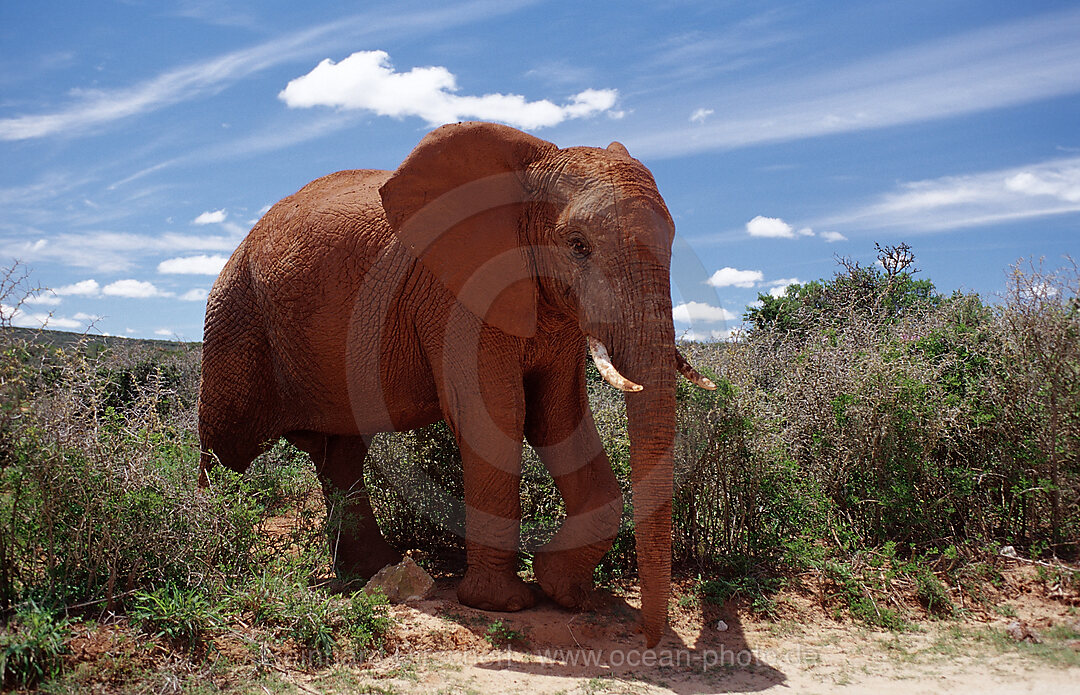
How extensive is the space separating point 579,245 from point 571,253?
87mm

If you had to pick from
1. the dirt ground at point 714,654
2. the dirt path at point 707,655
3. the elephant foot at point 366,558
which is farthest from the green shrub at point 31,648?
the elephant foot at point 366,558

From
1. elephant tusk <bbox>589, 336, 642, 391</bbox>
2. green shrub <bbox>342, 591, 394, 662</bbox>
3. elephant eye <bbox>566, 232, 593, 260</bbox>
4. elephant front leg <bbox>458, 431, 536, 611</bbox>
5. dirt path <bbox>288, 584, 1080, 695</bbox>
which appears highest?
elephant eye <bbox>566, 232, 593, 260</bbox>

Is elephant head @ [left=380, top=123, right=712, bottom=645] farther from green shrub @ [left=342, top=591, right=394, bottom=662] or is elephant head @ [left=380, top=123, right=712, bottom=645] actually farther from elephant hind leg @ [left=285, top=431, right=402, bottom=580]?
elephant hind leg @ [left=285, top=431, right=402, bottom=580]

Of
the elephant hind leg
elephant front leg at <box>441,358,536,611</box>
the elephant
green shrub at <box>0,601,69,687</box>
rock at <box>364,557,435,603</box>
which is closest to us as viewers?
green shrub at <box>0,601,69,687</box>

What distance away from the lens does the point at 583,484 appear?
6.73 m

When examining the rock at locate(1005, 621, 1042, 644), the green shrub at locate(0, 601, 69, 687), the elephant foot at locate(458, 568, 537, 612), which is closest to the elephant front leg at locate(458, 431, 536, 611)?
the elephant foot at locate(458, 568, 537, 612)

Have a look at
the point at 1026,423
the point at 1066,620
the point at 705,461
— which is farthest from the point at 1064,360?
the point at 705,461

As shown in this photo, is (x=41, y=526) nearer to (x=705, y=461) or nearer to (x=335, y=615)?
(x=335, y=615)

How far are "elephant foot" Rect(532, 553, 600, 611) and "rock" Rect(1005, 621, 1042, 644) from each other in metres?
3.00

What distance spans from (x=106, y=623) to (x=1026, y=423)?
291 inches

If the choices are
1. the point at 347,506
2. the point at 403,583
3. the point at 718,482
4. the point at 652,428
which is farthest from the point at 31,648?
the point at 718,482

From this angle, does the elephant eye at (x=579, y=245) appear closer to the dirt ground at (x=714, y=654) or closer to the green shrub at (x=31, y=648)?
the dirt ground at (x=714, y=654)

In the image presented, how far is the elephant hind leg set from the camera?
7016mm

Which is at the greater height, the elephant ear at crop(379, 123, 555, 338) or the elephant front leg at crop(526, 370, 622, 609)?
the elephant ear at crop(379, 123, 555, 338)
